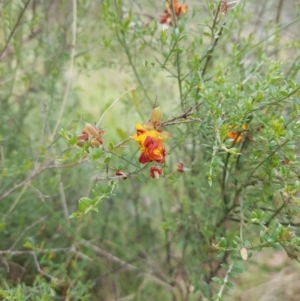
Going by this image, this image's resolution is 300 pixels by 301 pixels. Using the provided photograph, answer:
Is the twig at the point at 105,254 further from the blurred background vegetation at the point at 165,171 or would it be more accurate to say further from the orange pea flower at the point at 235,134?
the orange pea flower at the point at 235,134

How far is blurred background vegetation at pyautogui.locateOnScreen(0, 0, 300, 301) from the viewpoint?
0.85 m

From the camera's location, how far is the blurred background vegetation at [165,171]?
0.85m

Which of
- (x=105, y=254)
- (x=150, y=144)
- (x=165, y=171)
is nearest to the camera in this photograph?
(x=150, y=144)

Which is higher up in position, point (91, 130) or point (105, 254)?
point (91, 130)

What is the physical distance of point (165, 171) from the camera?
95 cm

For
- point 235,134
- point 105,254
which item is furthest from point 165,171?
point 105,254

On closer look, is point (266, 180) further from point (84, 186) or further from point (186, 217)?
point (84, 186)

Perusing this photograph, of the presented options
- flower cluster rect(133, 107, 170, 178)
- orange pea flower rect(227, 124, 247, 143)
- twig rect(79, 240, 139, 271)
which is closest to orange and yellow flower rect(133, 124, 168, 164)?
flower cluster rect(133, 107, 170, 178)

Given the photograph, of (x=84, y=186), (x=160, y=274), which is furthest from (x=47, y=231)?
(x=160, y=274)

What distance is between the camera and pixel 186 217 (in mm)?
1244

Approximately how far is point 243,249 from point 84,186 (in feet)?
2.90

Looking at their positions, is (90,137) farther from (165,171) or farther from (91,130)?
(165,171)

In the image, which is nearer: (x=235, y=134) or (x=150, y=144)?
(x=150, y=144)

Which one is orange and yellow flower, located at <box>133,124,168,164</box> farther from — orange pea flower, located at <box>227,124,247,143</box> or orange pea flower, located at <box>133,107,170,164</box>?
orange pea flower, located at <box>227,124,247,143</box>
